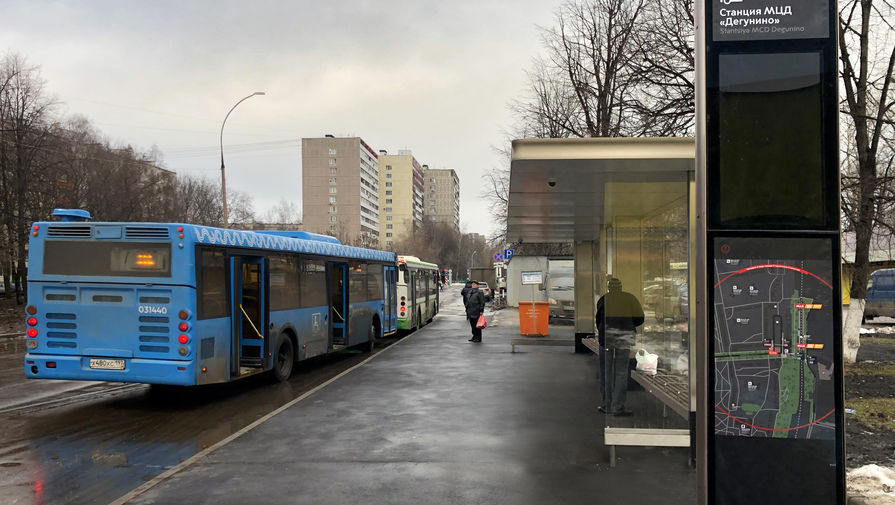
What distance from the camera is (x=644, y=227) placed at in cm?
895

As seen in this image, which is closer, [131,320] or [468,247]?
[131,320]

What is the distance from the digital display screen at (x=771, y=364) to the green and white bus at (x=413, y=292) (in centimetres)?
1850

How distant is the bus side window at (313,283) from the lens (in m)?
12.7

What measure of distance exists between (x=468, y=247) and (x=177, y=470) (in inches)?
5497

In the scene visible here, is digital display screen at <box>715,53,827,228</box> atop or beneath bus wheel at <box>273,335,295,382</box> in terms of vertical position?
atop

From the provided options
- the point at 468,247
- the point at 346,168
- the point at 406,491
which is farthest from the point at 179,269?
the point at 468,247

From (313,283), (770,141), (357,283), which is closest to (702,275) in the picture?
(770,141)

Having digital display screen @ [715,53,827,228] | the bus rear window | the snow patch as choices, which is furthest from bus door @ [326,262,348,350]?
digital display screen @ [715,53,827,228]

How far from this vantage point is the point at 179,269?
905cm

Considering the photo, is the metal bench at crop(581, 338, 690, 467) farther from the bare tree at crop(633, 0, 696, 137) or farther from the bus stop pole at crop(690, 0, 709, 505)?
the bare tree at crop(633, 0, 696, 137)

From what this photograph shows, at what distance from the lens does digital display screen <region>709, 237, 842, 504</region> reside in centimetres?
371

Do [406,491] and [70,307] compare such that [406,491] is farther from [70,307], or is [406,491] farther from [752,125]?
[70,307]

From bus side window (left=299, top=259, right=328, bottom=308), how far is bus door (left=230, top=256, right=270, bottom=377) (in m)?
1.50

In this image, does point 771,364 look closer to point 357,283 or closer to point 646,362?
point 646,362
